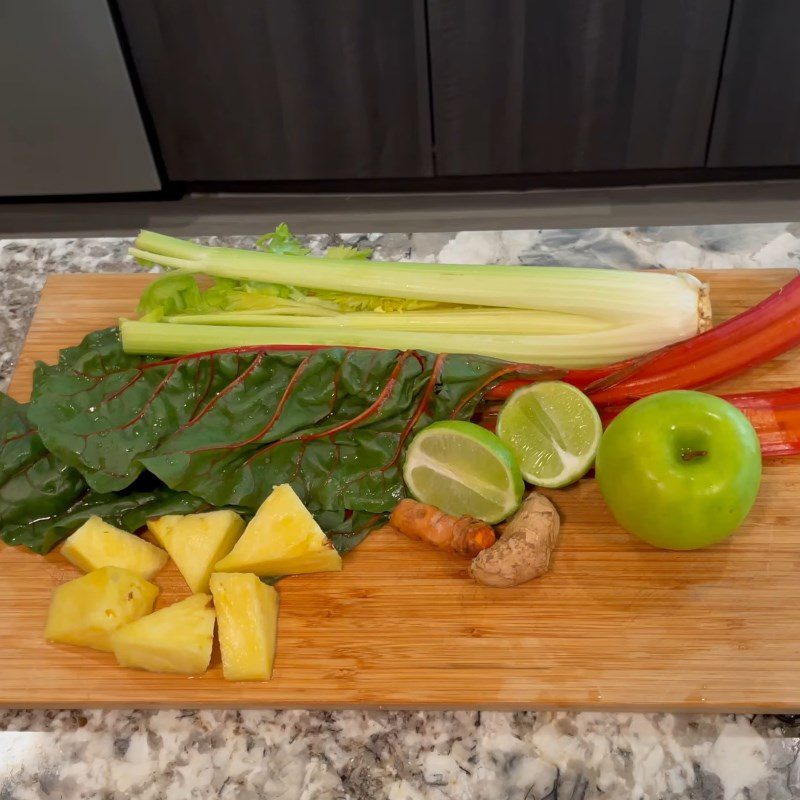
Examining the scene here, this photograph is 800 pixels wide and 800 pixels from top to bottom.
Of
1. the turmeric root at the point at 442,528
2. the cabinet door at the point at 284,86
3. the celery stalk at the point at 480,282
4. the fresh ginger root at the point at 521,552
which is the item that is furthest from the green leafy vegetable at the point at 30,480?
the cabinet door at the point at 284,86

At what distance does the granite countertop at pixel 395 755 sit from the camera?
118 cm

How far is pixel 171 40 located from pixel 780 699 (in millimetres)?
2786

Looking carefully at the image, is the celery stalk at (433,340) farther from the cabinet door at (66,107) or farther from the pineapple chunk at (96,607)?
the cabinet door at (66,107)

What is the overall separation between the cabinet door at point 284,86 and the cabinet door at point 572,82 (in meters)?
0.12

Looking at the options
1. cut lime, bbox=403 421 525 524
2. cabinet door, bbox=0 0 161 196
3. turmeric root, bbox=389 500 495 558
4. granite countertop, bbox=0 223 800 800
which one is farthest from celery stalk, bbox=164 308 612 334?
cabinet door, bbox=0 0 161 196

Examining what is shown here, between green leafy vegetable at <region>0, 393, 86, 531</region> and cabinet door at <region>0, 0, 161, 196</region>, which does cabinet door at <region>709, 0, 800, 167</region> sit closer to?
cabinet door at <region>0, 0, 161, 196</region>

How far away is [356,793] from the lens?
1.19m

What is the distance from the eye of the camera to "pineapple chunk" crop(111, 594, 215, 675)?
1287 mm

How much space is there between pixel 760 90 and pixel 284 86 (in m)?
1.70

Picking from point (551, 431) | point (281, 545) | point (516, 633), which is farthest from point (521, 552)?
point (281, 545)

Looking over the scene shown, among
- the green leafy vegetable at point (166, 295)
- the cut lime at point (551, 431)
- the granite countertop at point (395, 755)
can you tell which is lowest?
the granite countertop at point (395, 755)

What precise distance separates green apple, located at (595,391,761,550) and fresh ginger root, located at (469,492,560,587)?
0.12 metres

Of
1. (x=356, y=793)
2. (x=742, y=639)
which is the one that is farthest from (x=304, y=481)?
(x=742, y=639)

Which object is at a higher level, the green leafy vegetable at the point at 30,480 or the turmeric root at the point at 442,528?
the green leafy vegetable at the point at 30,480
